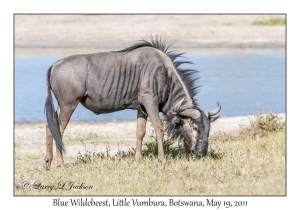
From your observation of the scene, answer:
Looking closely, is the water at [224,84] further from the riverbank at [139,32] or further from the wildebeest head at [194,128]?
the wildebeest head at [194,128]

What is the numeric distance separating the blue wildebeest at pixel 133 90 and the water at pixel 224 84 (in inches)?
160

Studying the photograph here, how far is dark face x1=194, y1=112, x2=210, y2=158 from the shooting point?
8898 millimetres

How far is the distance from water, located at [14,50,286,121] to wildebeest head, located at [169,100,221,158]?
413cm

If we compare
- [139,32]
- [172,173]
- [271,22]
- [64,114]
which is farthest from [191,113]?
[271,22]

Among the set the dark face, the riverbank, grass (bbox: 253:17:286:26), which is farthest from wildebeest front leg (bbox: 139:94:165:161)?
grass (bbox: 253:17:286:26)

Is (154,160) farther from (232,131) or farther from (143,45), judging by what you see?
(232,131)

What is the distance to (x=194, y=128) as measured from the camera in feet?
29.5

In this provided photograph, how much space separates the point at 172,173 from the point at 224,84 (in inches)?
445

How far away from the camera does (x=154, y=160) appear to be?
9.16m

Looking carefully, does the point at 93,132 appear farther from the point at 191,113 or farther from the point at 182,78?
the point at 191,113

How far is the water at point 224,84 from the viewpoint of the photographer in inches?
618
